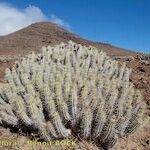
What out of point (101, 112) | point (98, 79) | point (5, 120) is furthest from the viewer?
point (98, 79)

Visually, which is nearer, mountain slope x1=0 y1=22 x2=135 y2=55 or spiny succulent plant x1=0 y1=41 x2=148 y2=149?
spiny succulent plant x1=0 y1=41 x2=148 y2=149

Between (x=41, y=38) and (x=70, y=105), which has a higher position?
(x=41, y=38)

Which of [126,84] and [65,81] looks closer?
[65,81]

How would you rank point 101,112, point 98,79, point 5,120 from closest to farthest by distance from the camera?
point 101,112 → point 5,120 → point 98,79

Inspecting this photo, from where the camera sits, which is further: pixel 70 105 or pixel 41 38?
pixel 41 38

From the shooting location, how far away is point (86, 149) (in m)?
5.61

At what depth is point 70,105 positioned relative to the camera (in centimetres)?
579

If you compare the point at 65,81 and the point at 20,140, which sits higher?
the point at 65,81

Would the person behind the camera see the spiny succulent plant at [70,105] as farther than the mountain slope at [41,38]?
No

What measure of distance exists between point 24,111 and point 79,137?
0.96 metres

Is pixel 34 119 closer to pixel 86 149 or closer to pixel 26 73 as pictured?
pixel 86 149

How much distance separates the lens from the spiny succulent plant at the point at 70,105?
5.55 m

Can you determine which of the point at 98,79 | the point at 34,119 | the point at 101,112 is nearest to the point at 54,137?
the point at 34,119

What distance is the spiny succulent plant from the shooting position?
5.55 m
